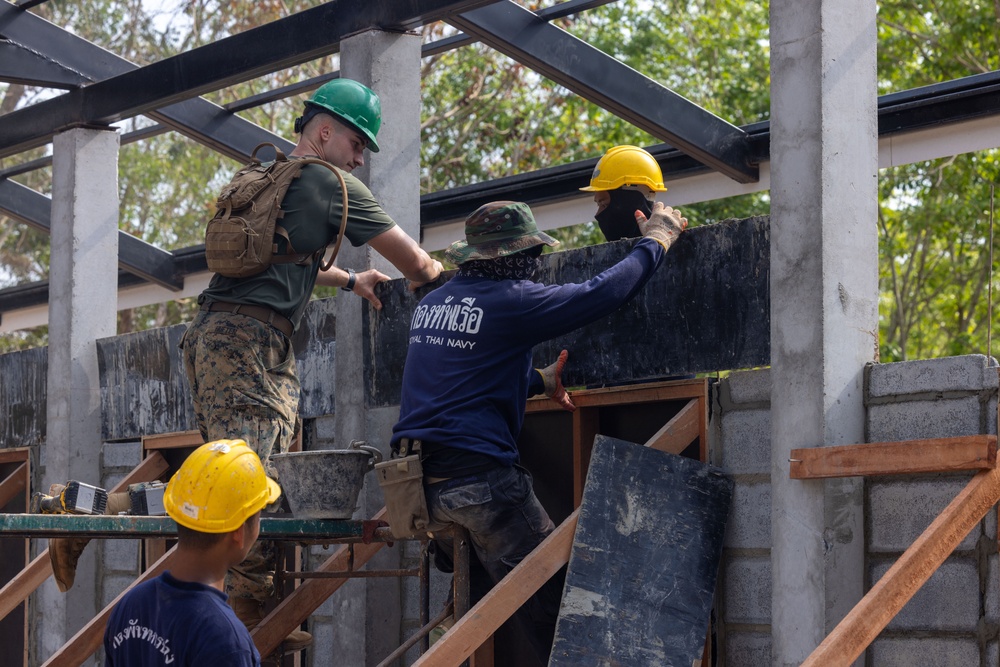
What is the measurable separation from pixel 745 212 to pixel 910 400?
540 inches

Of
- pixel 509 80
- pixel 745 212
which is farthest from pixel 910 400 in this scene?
pixel 509 80

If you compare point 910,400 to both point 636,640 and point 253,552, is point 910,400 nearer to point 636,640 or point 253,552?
point 636,640

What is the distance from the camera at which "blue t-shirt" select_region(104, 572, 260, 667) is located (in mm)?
2922

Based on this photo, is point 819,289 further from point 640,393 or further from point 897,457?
point 640,393

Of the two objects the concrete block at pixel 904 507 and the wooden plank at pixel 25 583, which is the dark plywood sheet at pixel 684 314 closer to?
the concrete block at pixel 904 507

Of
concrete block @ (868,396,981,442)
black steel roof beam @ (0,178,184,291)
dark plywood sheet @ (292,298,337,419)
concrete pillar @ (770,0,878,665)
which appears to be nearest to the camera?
concrete block @ (868,396,981,442)

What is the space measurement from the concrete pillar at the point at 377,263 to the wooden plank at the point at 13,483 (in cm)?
357

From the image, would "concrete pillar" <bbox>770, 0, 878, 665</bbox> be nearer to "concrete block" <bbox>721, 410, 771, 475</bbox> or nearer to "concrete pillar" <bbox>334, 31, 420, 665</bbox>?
"concrete block" <bbox>721, 410, 771, 475</bbox>

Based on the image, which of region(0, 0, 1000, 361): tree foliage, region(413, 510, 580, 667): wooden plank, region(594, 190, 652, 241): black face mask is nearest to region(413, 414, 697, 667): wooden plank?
region(413, 510, 580, 667): wooden plank

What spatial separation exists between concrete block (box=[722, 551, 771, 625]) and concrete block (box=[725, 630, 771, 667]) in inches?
2.0

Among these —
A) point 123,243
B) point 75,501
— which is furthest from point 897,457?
point 123,243

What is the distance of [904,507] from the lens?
4438 millimetres

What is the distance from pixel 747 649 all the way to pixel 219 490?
237 centimetres

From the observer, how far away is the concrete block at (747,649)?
15.7 feet
